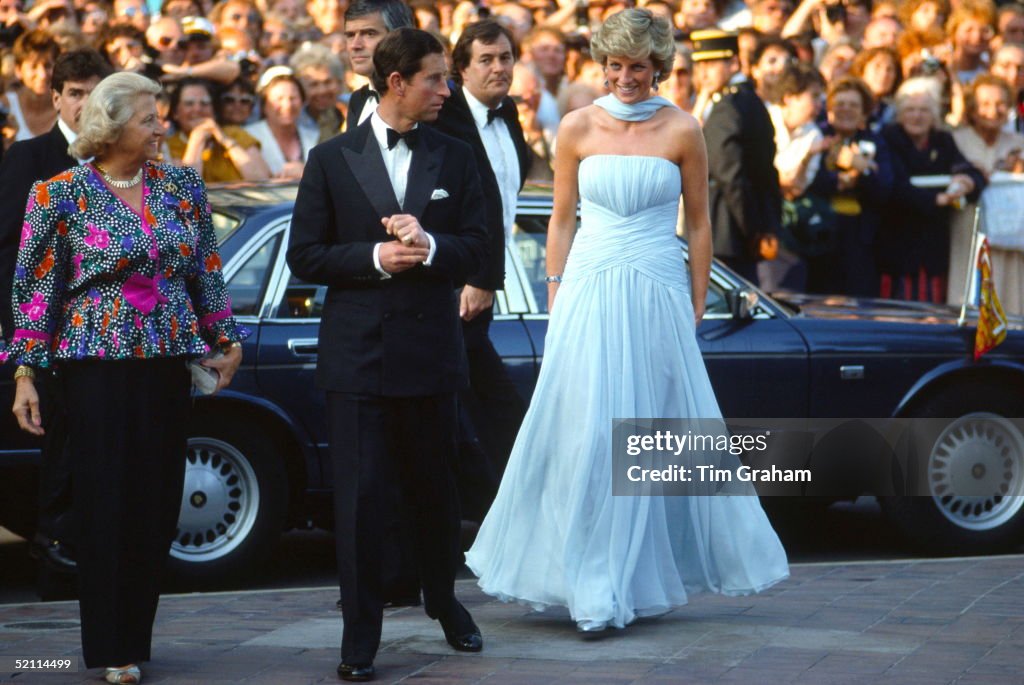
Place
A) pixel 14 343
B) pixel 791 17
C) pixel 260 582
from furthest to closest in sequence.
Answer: pixel 791 17, pixel 260 582, pixel 14 343

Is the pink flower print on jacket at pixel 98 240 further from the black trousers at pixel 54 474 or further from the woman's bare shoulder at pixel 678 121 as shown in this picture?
the woman's bare shoulder at pixel 678 121

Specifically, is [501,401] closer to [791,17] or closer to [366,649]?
[366,649]

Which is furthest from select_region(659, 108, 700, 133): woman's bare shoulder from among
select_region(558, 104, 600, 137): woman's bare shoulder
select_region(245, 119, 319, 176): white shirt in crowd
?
select_region(245, 119, 319, 176): white shirt in crowd

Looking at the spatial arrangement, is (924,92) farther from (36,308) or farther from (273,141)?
(36,308)

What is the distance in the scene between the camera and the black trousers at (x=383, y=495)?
19.8 ft

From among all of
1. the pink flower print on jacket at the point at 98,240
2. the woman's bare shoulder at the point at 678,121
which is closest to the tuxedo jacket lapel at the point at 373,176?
the pink flower print on jacket at the point at 98,240

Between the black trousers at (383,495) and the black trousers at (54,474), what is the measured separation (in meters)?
1.25

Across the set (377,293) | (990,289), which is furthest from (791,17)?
(377,293)

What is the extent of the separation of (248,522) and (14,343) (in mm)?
2449

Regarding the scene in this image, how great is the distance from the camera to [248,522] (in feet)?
27.0

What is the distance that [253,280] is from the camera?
8.30 metres

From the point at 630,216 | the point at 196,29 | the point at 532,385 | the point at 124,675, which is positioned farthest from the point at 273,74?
the point at 124,675

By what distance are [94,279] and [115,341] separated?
21 cm

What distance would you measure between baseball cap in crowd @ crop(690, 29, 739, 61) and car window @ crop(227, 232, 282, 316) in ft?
15.0
